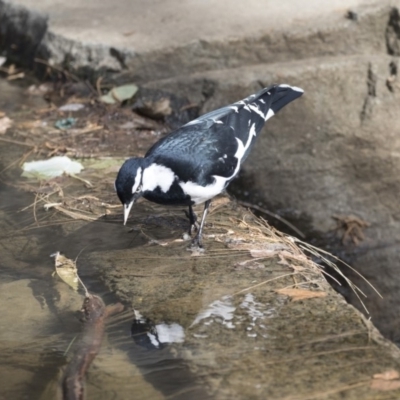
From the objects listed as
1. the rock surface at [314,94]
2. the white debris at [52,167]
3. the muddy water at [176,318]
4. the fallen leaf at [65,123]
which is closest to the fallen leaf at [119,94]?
the rock surface at [314,94]

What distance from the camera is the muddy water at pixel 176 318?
8.09 ft

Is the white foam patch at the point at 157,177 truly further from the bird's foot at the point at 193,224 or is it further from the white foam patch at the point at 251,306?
the white foam patch at the point at 251,306

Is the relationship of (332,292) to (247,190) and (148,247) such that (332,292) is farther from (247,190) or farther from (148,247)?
(247,190)

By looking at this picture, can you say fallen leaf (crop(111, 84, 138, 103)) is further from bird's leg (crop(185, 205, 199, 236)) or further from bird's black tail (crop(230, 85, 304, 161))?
bird's leg (crop(185, 205, 199, 236))

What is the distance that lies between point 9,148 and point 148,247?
1517mm

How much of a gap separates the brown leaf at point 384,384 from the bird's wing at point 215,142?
4.32ft

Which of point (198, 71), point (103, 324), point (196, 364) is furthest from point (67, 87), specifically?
point (196, 364)

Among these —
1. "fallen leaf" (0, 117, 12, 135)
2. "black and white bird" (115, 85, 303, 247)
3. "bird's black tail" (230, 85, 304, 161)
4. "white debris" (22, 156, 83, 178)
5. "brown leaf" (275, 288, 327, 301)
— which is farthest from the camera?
"fallen leaf" (0, 117, 12, 135)

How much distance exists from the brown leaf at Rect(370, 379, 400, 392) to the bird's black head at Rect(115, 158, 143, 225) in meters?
1.29

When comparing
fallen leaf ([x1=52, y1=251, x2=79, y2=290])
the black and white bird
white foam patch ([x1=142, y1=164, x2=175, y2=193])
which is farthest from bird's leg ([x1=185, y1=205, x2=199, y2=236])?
fallen leaf ([x1=52, y1=251, x2=79, y2=290])

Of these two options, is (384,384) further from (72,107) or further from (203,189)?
(72,107)

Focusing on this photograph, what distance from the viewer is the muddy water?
2.46 meters

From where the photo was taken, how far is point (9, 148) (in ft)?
15.2

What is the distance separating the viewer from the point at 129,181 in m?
3.24
